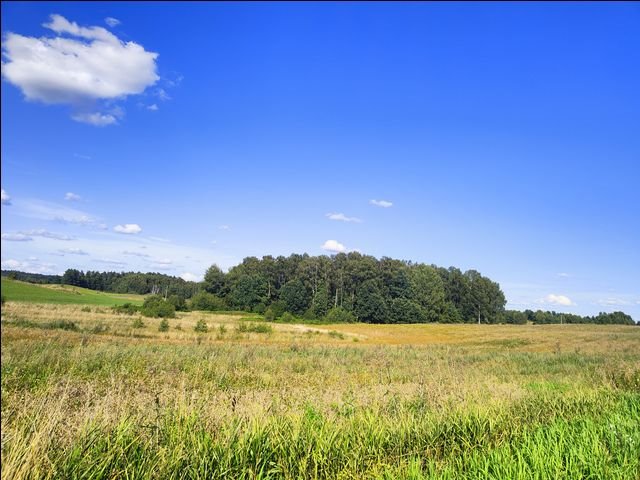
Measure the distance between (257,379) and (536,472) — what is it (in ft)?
37.5

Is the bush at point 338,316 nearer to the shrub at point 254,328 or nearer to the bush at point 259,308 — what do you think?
the bush at point 259,308

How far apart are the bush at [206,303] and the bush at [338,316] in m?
24.9

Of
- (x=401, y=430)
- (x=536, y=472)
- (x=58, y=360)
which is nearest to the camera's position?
(x=536, y=472)

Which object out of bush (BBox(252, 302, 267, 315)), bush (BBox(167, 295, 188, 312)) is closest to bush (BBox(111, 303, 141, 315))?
bush (BBox(167, 295, 188, 312))

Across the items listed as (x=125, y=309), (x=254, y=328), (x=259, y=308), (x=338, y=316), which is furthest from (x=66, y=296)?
(x=259, y=308)

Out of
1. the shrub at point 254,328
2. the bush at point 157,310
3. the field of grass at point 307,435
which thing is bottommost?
the shrub at point 254,328

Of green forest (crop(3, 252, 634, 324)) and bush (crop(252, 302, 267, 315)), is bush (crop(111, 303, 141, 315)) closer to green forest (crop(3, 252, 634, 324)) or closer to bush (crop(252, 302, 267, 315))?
green forest (crop(3, 252, 634, 324))

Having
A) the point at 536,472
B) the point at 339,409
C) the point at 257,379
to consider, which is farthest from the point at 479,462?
the point at 257,379

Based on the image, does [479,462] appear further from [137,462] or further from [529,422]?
[137,462]

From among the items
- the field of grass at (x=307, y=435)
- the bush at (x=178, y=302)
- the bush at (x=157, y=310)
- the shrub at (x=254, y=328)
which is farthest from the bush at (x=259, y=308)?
the field of grass at (x=307, y=435)

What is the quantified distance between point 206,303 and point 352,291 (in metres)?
35.8

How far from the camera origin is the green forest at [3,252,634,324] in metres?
98.5

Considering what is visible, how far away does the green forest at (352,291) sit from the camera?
98.5m

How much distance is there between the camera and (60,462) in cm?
467
